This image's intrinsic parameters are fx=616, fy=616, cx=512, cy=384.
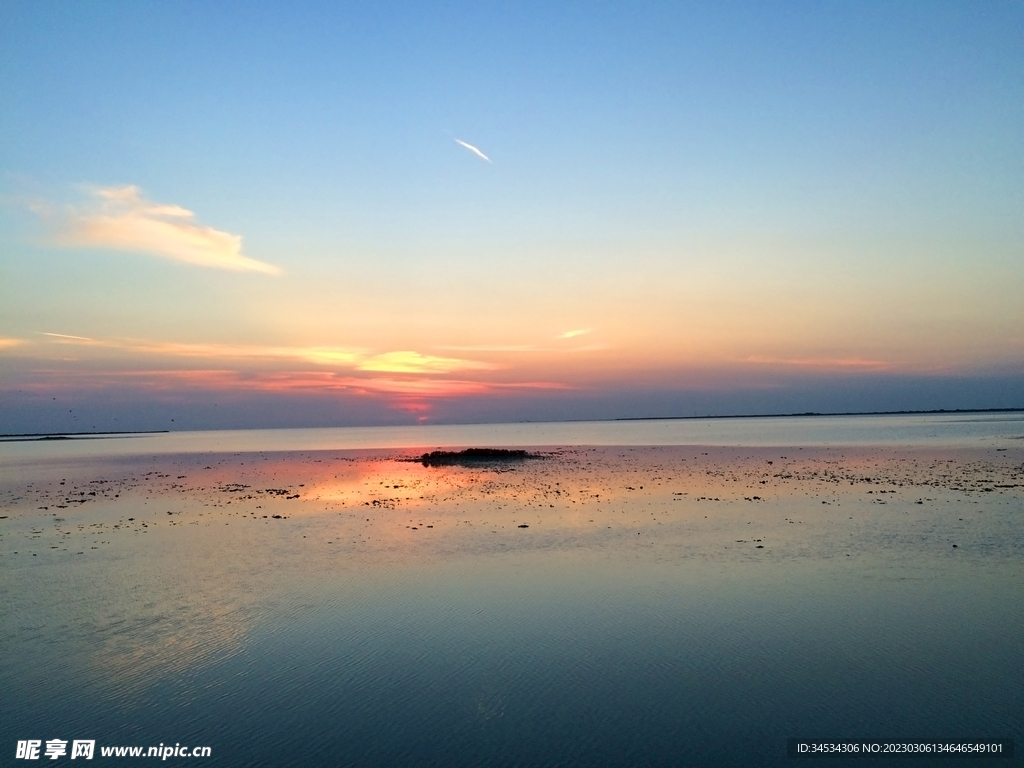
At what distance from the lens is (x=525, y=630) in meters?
13.0

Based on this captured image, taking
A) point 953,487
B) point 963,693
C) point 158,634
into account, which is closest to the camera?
point 963,693

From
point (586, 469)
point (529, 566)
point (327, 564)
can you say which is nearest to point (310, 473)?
point (586, 469)

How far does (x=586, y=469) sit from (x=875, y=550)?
30.5 m

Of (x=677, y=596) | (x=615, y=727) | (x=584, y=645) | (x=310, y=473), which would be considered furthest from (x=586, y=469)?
(x=615, y=727)

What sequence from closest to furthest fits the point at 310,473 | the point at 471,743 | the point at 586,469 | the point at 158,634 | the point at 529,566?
the point at 471,743 < the point at 158,634 < the point at 529,566 < the point at 586,469 < the point at 310,473

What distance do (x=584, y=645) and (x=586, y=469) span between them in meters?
37.0

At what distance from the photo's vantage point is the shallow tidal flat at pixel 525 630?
29.3ft

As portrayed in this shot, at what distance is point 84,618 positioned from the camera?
14.5 metres

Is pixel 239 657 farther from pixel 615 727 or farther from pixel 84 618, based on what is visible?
pixel 615 727

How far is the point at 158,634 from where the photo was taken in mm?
13266

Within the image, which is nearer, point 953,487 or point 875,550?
point 875,550

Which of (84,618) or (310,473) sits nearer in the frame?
(84,618)

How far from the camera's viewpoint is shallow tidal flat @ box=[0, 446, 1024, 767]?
892 centimetres

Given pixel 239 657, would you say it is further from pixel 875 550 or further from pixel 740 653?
pixel 875 550
